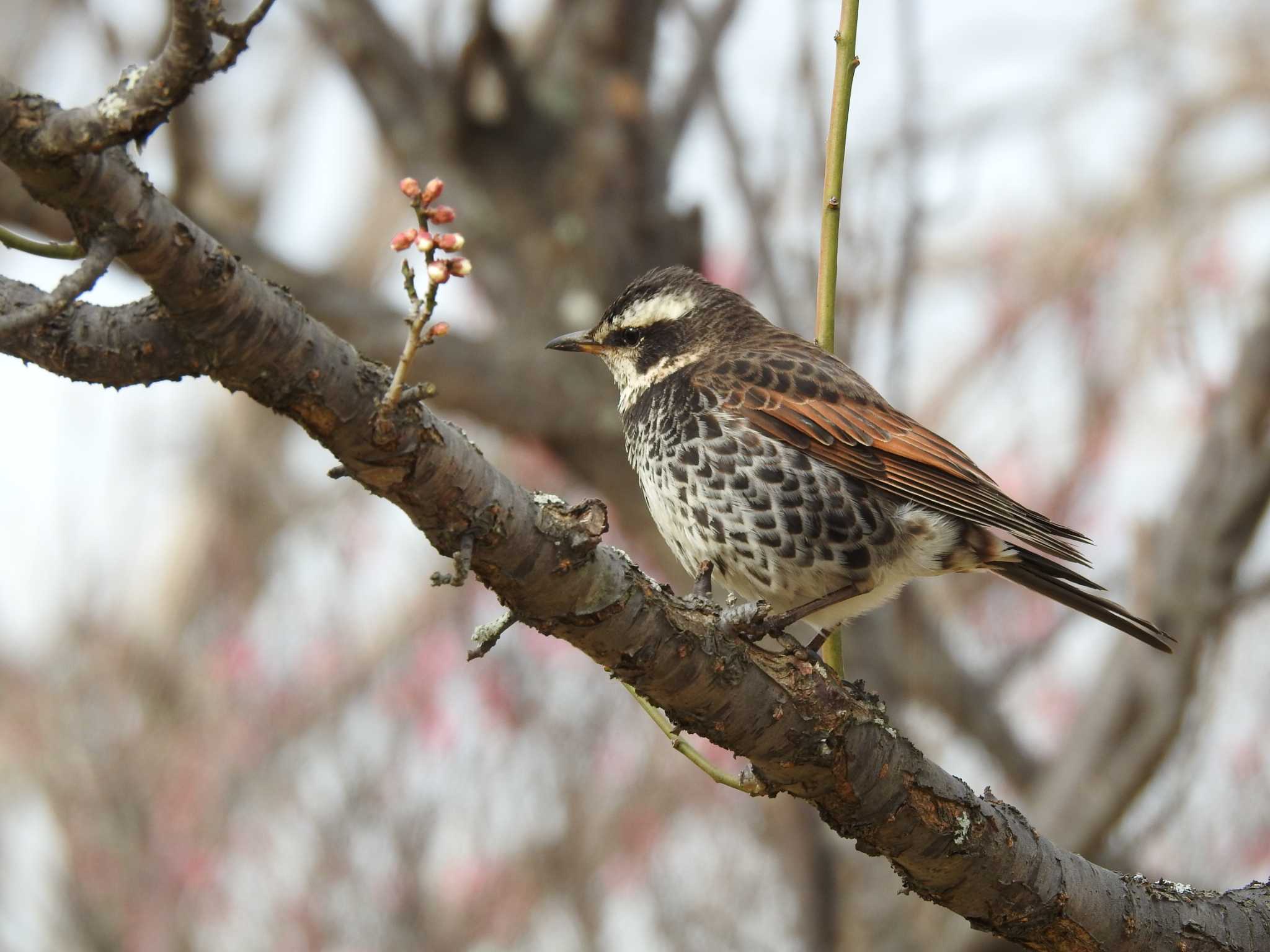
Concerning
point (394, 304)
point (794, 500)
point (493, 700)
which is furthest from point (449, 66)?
point (794, 500)

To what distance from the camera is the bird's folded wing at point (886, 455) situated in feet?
12.7

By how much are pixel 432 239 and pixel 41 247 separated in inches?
22.0

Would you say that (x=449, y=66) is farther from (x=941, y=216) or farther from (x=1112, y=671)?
(x=1112, y=671)

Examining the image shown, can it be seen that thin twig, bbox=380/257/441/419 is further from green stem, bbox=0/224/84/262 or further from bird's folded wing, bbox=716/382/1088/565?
bird's folded wing, bbox=716/382/1088/565

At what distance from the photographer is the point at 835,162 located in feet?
10.6

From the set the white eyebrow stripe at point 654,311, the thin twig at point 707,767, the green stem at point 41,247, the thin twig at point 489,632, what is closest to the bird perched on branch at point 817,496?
the white eyebrow stripe at point 654,311

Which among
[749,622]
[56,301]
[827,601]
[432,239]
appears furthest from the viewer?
[827,601]

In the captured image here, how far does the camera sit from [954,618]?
9.48m

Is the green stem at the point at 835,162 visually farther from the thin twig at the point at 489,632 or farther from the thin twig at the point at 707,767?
the thin twig at the point at 489,632

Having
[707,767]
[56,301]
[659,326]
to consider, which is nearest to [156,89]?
[56,301]

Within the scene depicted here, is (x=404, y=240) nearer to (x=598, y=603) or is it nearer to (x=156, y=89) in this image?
(x=156, y=89)

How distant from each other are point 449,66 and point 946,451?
5.26 metres

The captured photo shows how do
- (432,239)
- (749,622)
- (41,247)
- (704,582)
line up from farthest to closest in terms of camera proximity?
(704,582)
(749,622)
(432,239)
(41,247)

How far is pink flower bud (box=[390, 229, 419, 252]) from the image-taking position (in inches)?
82.6
